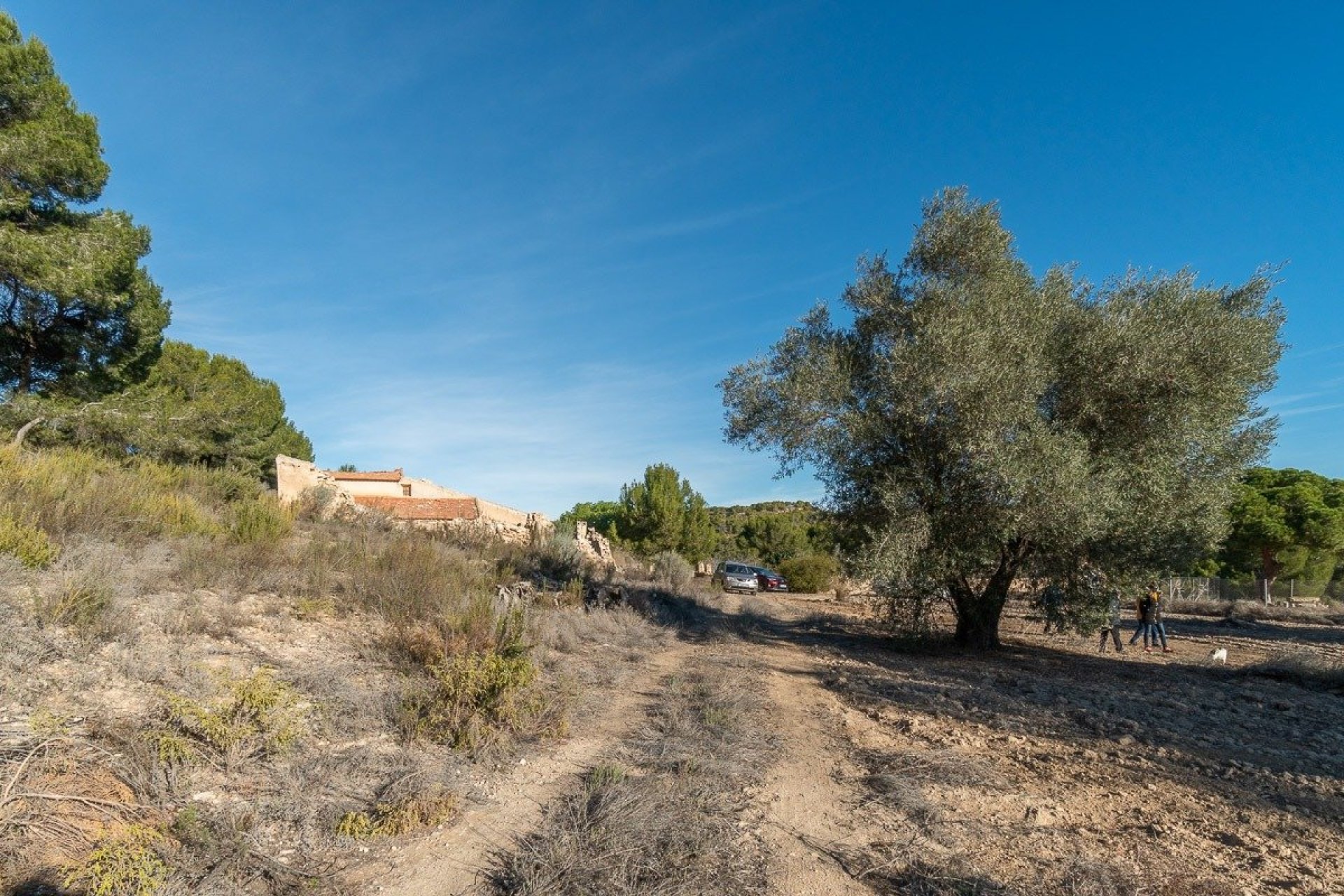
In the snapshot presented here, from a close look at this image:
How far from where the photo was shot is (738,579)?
34406 millimetres

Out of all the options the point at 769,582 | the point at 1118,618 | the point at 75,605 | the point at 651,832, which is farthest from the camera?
the point at 769,582

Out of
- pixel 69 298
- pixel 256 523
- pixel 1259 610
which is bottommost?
pixel 1259 610

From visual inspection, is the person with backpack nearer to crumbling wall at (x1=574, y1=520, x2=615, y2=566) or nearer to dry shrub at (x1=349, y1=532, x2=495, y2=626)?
dry shrub at (x1=349, y1=532, x2=495, y2=626)

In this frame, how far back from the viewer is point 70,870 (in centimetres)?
347

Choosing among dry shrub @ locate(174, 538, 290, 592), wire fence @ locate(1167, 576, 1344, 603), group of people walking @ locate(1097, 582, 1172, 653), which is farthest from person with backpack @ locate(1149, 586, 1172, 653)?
wire fence @ locate(1167, 576, 1344, 603)

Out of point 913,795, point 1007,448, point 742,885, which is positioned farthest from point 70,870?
point 1007,448

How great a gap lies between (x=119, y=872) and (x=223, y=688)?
103 inches

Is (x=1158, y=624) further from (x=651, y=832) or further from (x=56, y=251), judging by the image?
(x=56, y=251)

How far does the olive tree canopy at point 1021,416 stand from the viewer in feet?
37.5

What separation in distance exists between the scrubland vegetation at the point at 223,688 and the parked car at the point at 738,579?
22933 mm

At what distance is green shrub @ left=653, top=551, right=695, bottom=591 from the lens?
26.1 metres

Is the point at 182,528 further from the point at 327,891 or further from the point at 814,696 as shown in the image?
the point at 814,696

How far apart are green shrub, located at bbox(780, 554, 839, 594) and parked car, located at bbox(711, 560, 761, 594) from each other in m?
2.09

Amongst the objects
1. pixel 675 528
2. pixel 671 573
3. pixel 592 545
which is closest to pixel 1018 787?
pixel 671 573
